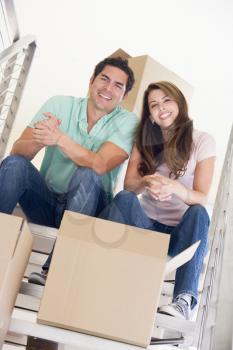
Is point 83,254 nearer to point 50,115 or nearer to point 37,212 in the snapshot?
point 37,212

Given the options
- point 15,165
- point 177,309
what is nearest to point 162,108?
point 15,165

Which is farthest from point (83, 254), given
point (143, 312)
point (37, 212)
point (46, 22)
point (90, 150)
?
point (46, 22)

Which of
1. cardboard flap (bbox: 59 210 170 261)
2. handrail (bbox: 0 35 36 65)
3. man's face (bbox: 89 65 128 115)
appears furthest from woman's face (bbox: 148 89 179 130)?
cardboard flap (bbox: 59 210 170 261)

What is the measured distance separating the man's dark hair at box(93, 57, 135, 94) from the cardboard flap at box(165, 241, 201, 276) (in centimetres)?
66

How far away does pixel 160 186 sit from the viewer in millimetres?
1443

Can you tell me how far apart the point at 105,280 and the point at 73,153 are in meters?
0.49

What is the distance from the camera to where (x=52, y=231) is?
141 cm

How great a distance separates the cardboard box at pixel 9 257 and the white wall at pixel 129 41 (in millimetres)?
665

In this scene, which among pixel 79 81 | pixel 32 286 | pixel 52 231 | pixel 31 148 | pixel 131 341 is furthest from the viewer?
pixel 79 81

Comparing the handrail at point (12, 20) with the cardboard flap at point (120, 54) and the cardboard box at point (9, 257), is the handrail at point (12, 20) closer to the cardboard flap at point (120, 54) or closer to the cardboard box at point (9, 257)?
the cardboard flap at point (120, 54)

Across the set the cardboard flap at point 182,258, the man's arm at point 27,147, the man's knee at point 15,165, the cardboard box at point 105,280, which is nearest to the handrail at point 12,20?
the man's arm at point 27,147

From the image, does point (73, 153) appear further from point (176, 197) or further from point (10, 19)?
point (10, 19)

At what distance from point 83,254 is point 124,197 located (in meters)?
0.28

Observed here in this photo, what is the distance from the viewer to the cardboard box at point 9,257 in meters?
1.08
